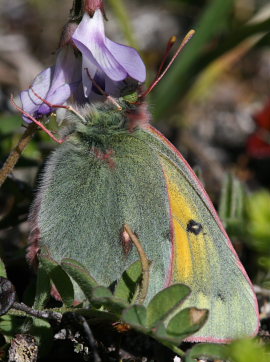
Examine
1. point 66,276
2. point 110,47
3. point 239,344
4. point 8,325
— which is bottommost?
point 8,325

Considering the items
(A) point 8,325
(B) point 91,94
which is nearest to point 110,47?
(B) point 91,94

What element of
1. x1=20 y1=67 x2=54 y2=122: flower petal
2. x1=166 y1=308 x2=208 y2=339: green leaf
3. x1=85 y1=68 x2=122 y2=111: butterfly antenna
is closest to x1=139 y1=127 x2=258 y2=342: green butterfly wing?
x1=85 y1=68 x2=122 y2=111: butterfly antenna

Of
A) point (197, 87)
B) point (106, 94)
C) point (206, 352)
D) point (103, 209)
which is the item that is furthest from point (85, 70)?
point (197, 87)

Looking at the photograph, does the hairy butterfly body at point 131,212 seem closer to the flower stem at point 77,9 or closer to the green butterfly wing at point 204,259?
the green butterfly wing at point 204,259

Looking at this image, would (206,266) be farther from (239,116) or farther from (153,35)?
(153,35)

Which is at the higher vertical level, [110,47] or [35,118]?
[110,47]

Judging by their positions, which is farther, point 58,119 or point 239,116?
point 239,116

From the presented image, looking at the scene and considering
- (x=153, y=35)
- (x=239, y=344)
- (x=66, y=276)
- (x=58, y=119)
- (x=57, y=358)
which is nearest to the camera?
(x=239, y=344)
